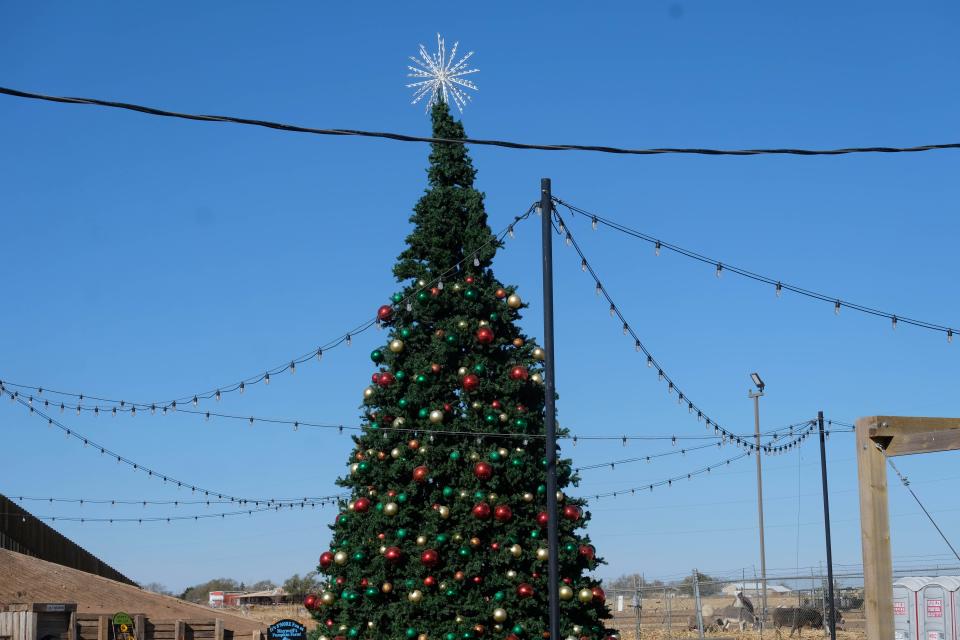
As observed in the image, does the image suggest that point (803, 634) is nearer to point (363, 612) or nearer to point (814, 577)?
point (814, 577)

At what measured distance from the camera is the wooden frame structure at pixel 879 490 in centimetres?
1043

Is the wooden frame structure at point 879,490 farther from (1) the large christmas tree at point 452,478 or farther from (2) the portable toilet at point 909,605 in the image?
(2) the portable toilet at point 909,605

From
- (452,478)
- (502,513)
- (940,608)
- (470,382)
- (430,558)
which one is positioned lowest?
(940,608)

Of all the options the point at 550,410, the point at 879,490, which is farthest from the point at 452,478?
the point at 879,490

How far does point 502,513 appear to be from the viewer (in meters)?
15.7

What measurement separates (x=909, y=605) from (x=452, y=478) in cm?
805

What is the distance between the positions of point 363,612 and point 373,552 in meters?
0.87

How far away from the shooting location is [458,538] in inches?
623

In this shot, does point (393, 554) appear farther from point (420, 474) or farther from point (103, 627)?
point (103, 627)

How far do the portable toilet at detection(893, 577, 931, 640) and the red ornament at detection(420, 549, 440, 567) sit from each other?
7.75 m

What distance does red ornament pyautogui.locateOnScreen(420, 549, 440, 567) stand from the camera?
15.7 m

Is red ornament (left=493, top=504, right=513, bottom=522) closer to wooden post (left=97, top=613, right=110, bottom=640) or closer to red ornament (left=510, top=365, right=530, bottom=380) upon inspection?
red ornament (left=510, top=365, right=530, bottom=380)

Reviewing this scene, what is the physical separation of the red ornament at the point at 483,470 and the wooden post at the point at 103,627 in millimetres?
12627

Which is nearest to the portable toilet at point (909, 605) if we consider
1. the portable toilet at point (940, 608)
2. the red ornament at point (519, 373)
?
the portable toilet at point (940, 608)
